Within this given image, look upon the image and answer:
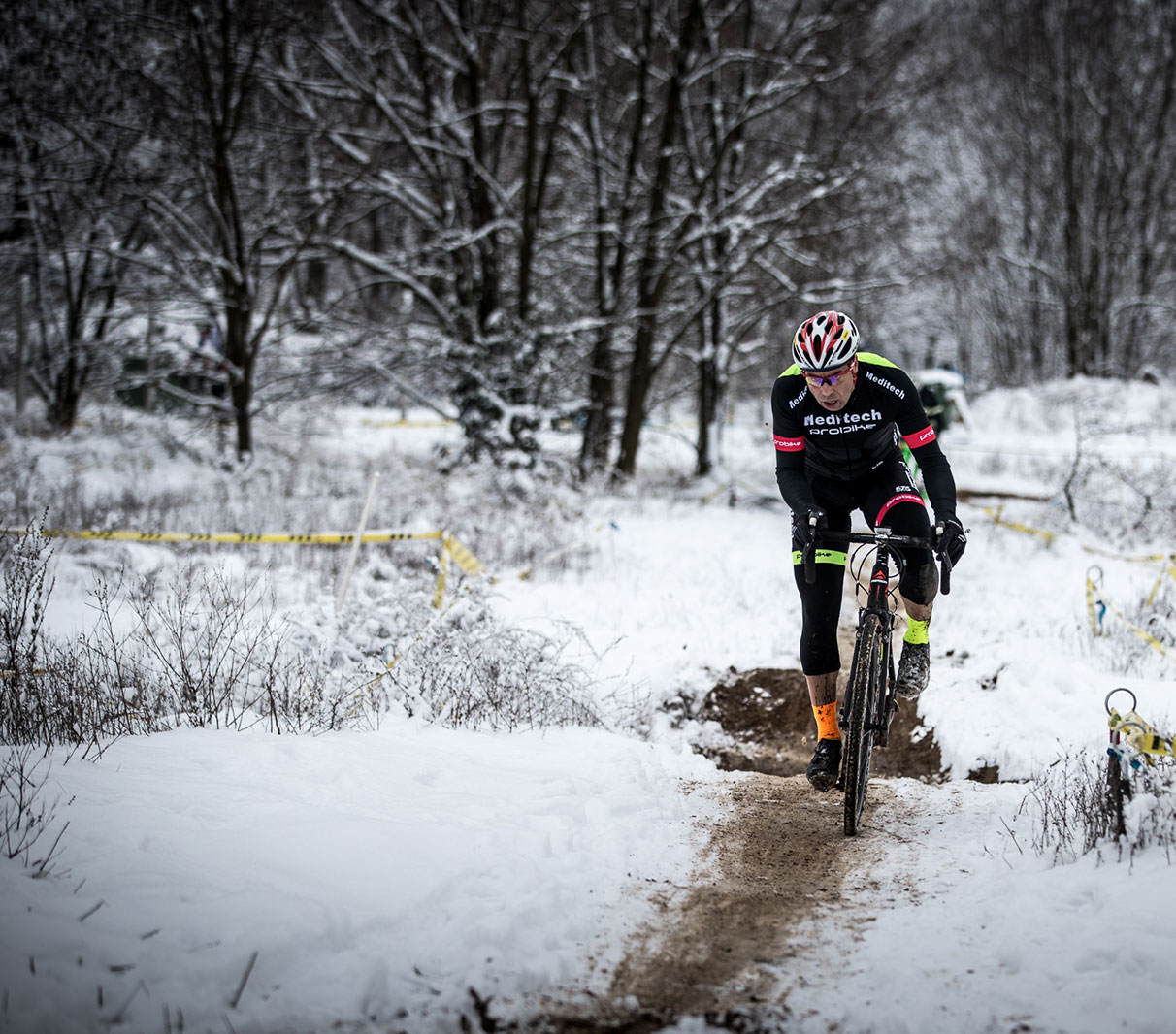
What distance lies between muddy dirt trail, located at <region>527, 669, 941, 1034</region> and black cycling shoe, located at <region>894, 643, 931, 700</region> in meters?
0.60

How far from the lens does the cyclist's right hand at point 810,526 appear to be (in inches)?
158

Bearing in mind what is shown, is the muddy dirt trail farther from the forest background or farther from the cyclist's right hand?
the forest background

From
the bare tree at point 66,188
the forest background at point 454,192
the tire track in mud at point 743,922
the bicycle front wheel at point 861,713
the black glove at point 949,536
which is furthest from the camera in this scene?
the forest background at point 454,192

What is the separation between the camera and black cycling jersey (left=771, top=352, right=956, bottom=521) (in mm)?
4320

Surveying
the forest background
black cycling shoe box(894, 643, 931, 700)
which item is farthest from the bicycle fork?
the forest background

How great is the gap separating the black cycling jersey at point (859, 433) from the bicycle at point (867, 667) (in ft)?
1.06

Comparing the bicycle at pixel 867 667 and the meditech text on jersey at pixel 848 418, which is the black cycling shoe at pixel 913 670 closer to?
the bicycle at pixel 867 667

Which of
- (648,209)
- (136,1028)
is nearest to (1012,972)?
(136,1028)

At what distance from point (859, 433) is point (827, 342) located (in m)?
0.58

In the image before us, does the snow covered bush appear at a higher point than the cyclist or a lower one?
lower

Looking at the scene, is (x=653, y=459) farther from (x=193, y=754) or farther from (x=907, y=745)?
(x=193, y=754)

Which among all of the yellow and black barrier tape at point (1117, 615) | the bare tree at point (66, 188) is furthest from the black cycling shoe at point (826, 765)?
the bare tree at point (66, 188)

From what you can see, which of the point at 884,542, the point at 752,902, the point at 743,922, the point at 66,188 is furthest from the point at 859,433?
the point at 66,188

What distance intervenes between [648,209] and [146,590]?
1389cm
